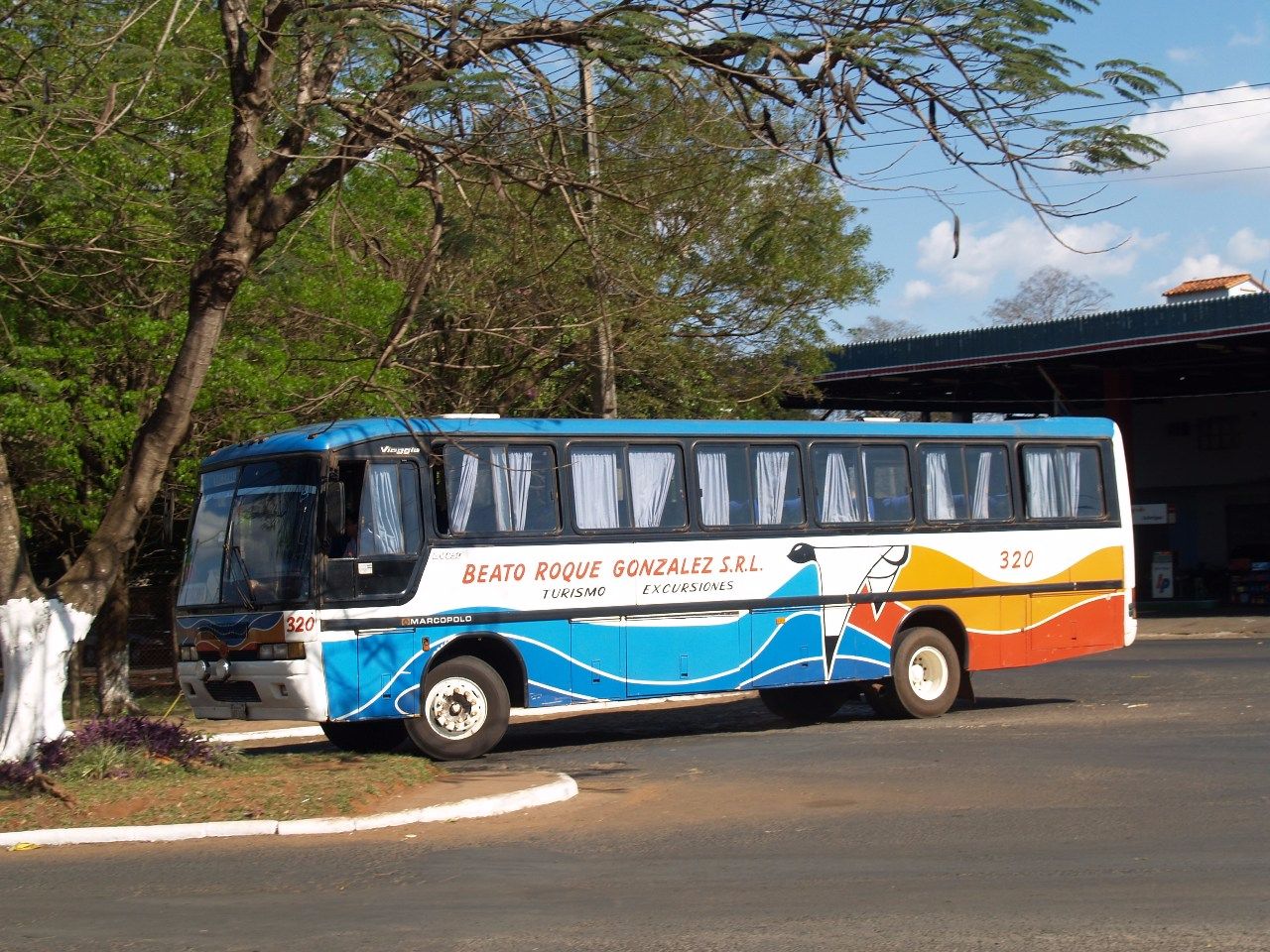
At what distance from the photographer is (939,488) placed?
16453 millimetres

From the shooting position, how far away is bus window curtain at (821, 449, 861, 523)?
15.7 meters

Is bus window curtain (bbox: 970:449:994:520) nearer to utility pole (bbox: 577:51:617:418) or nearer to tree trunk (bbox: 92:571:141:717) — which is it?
utility pole (bbox: 577:51:617:418)

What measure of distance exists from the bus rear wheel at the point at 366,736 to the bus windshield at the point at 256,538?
1917mm

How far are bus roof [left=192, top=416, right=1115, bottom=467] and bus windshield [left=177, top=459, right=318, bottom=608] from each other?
0.74ft

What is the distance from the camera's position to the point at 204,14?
18.2 metres

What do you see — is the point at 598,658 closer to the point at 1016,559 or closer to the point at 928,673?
the point at 928,673

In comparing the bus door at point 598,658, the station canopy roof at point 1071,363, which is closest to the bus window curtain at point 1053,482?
the bus door at point 598,658

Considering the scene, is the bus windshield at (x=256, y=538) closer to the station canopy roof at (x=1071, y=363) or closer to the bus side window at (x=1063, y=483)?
the bus side window at (x=1063, y=483)

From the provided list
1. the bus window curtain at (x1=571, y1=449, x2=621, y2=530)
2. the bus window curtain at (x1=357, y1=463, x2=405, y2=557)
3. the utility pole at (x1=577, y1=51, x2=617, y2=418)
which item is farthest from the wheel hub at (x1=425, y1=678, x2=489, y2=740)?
the utility pole at (x1=577, y1=51, x2=617, y2=418)

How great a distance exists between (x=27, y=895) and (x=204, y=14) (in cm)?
1330

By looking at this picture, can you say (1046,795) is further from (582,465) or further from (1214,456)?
(1214,456)

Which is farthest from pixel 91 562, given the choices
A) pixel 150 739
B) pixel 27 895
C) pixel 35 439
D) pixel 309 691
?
pixel 35 439

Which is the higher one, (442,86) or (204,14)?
(204,14)

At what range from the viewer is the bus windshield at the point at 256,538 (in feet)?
41.9
